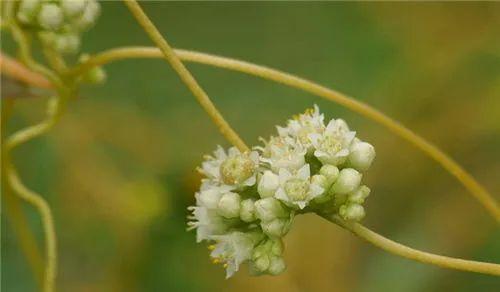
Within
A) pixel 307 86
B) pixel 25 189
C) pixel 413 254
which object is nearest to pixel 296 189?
pixel 413 254

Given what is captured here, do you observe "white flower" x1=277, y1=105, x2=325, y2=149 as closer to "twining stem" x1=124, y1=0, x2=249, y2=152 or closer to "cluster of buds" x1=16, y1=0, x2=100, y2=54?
"twining stem" x1=124, y1=0, x2=249, y2=152

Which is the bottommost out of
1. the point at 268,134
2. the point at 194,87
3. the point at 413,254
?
the point at 413,254

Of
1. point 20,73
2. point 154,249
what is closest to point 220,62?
point 20,73

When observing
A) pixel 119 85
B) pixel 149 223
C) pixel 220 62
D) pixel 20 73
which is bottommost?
pixel 220 62

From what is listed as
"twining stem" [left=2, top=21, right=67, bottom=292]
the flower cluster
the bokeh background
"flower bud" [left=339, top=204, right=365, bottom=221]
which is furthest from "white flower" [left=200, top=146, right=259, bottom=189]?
the bokeh background

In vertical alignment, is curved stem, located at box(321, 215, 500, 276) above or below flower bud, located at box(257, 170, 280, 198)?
below

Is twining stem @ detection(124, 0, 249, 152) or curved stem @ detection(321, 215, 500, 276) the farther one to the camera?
twining stem @ detection(124, 0, 249, 152)

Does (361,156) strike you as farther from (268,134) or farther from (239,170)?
(268,134)

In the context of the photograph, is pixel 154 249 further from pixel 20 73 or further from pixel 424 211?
pixel 20 73
